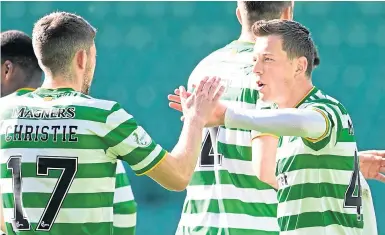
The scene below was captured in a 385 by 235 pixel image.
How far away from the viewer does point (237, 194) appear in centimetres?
496

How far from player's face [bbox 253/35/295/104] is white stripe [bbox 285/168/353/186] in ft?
1.09

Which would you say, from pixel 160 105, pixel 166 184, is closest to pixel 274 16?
pixel 166 184

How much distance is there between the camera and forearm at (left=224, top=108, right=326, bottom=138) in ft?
13.7

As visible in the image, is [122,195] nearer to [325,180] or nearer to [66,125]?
[66,125]

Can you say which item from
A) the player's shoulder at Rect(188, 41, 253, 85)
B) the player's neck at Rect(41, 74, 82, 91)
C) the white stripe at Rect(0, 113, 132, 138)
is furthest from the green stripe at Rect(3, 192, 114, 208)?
the player's shoulder at Rect(188, 41, 253, 85)

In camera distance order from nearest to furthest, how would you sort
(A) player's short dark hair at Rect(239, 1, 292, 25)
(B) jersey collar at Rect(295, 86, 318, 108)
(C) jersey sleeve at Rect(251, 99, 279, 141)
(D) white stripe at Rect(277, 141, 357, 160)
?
(D) white stripe at Rect(277, 141, 357, 160) < (B) jersey collar at Rect(295, 86, 318, 108) < (C) jersey sleeve at Rect(251, 99, 279, 141) < (A) player's short dark hair at Rect(239, 1, 292, 25)

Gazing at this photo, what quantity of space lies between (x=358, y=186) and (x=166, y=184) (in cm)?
78

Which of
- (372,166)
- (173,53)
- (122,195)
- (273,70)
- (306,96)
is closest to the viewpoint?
(306,96)

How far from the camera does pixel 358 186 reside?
4410 millimetres

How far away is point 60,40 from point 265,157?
969 millimetres

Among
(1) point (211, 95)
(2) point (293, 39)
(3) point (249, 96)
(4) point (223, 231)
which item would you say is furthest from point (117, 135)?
(4) point (223, 231)

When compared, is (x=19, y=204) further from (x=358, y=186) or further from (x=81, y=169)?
(x=358, y=186)

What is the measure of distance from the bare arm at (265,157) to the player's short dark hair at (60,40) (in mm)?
824

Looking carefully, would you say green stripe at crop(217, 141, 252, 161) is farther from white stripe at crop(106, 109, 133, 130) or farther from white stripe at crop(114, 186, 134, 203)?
white stripe at crop(106, 109, 133, 130)
